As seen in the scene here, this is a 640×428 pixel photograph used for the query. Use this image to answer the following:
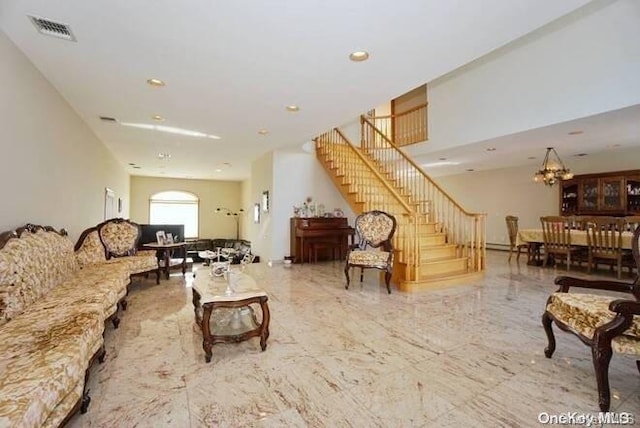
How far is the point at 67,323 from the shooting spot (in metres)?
1.90

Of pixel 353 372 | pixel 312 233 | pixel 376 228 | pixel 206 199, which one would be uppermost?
pixel 206 199

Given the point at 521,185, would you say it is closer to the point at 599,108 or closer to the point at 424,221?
the point at 424,221

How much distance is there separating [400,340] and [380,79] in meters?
2.58

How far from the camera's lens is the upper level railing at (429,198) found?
5449 millimetres

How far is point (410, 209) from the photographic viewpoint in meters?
4.95

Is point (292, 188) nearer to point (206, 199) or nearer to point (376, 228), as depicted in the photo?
point (376, 228)

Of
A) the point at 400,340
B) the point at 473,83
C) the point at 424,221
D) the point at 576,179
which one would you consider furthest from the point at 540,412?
the point at 576,179

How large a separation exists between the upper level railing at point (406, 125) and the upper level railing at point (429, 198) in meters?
0.48

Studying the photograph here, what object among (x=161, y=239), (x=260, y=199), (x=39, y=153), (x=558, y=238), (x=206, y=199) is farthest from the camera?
(x=206, y=199)

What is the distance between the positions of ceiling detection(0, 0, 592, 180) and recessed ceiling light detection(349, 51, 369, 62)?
0.20ft

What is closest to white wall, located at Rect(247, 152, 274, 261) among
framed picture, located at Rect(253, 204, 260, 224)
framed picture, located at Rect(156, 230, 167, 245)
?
framed picture, located at Rect(253, 204, 260, 224)

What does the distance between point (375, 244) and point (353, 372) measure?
9.52ft

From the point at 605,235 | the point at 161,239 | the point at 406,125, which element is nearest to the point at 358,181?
the point at 406,125

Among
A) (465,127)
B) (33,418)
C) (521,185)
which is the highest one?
(465,127)
